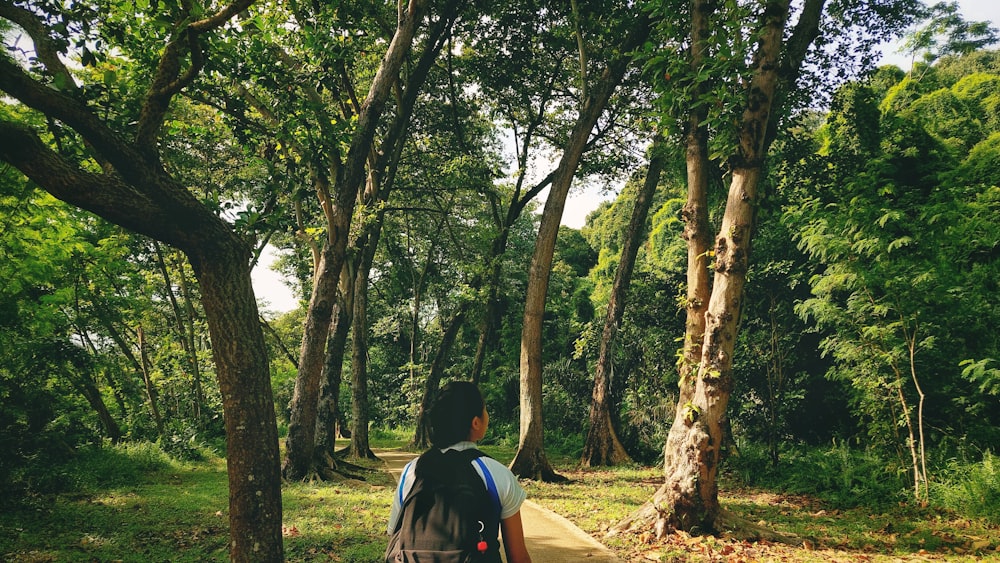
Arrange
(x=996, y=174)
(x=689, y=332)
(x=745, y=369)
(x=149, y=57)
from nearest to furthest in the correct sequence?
(x=149, y=57)
(x=689, y=332)
(x=996, y=174)
(x=745, y=369)

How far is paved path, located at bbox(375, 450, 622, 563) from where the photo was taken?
609 centimetres

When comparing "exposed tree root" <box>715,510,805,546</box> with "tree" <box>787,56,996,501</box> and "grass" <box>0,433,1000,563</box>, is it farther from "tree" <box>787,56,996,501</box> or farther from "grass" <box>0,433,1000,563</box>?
"tree" <box>787,56,996,501</box>

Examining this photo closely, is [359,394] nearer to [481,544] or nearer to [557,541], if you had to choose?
[557,541]

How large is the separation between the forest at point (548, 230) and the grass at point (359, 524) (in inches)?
13.1

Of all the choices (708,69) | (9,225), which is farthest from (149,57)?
(708,69)

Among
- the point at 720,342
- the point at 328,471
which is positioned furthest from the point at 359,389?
the point at 720,342

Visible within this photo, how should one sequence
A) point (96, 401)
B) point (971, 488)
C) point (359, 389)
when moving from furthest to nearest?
point (359, 389) < point (96, 401) < point (971, 488)

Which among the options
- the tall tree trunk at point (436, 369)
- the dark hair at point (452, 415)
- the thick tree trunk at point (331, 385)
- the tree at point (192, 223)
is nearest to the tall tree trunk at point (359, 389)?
the tall tree trunk at point (436, 369)

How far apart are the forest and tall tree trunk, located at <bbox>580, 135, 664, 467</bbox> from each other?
0.27ft

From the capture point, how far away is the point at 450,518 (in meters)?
2.26

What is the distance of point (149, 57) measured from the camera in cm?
636

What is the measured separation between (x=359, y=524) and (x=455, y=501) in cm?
613

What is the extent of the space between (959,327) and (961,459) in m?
1.87

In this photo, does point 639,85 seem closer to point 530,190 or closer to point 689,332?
point 530,190
